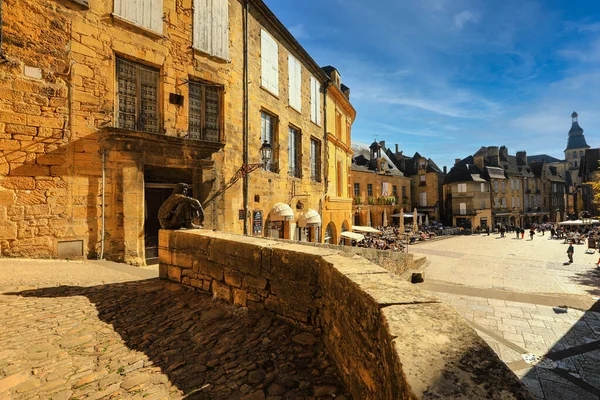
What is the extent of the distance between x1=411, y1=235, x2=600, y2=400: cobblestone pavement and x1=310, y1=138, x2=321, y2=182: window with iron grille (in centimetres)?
724

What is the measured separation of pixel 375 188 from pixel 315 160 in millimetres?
18152

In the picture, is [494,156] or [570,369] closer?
[570,369]

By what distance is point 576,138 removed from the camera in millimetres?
81438

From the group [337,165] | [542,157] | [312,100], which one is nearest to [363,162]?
[337,165]

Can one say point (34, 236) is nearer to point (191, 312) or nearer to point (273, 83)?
point (191, 312)

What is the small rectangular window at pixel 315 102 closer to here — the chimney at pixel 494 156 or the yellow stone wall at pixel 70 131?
the yellow stone wall at pixel 70 131

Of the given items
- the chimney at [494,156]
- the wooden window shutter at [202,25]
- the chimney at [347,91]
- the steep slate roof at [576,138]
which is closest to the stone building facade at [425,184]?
the chimney at [494,156]

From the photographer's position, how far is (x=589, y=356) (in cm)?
521

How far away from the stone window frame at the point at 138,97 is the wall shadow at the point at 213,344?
4.45 metres

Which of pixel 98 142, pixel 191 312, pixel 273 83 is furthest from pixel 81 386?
pixel 273 83

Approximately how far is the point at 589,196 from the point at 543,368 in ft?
205

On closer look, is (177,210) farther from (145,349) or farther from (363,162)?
(363,162)

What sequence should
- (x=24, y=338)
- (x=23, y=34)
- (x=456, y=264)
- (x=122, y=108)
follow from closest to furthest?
(x=24, y=338), (x=23, y=34), (x=122, y=108), (x=456, y=264)

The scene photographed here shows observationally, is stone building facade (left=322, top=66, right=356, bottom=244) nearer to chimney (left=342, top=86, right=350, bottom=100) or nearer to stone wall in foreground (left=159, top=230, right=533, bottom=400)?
chimney (left=342, top=86, right=350, bottom=100)
